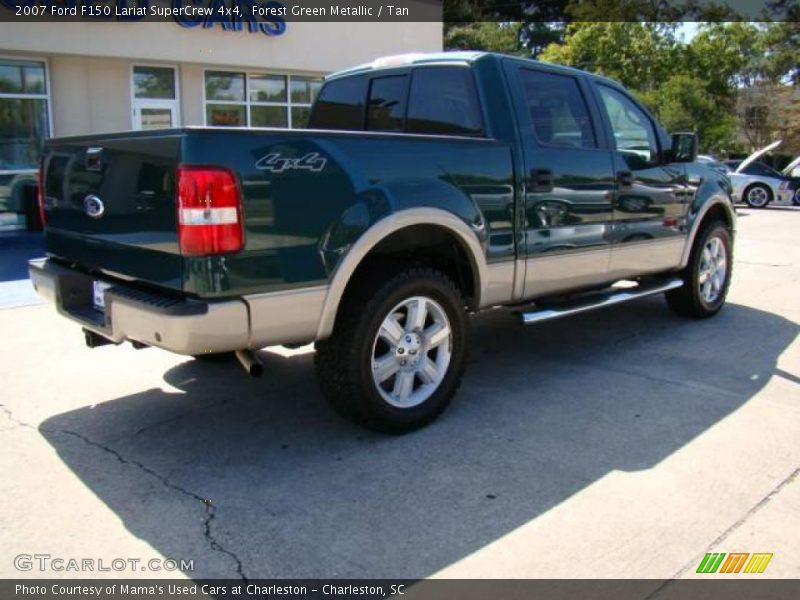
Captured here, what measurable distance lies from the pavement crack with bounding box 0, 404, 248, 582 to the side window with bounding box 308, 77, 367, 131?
271cm

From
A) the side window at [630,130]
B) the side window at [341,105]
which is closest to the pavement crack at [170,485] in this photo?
the side window at [341,105]

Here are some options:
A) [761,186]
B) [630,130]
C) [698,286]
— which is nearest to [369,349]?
[630,130]

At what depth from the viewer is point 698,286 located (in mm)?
6441

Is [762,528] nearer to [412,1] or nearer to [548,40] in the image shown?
[412,1]

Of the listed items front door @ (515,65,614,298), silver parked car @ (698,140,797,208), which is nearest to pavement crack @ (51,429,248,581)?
front door @ (515,65,614,298)

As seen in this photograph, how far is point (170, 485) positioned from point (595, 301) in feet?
10.1

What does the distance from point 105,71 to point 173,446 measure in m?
11.9

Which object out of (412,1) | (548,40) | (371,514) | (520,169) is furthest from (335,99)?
(548,40)

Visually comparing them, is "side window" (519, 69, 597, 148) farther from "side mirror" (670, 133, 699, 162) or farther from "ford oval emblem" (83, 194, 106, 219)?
"ford oval emblem" (83, 194, 106, 219)

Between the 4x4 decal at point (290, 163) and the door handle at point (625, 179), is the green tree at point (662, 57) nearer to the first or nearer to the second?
the door handle at point (625, 179)

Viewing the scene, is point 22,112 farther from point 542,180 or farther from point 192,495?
point 192,495

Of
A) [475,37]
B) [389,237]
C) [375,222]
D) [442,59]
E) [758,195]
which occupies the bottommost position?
[758,195]

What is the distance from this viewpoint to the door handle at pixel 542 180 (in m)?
4.52

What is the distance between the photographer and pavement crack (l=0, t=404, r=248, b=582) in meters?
2.93
